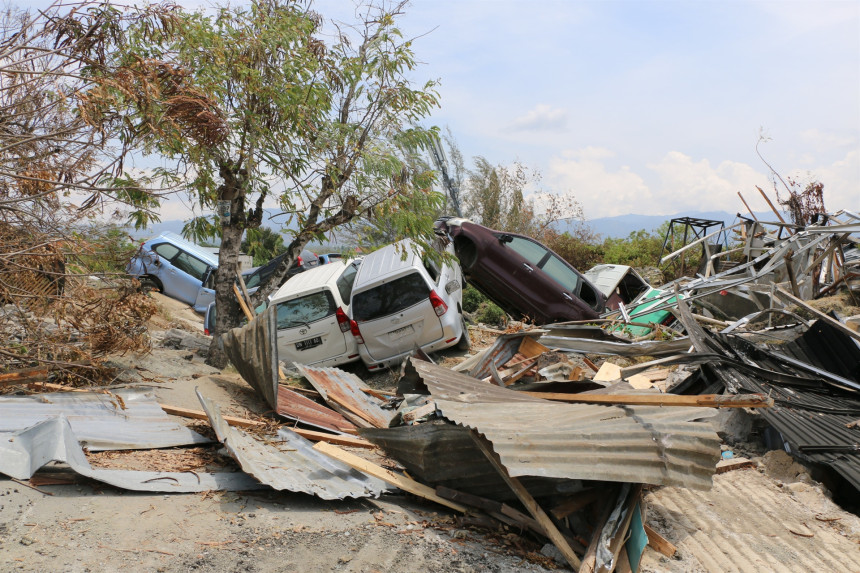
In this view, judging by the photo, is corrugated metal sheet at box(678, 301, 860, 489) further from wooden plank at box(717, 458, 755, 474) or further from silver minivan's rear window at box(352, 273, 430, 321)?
silver minivan's rear window at box(352, 273, 430, 321)

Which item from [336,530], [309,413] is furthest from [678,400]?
[309,413]

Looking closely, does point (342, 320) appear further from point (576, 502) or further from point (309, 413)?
point (576, 502)

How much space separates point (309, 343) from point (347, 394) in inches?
115

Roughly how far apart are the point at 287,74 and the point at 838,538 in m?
7.81

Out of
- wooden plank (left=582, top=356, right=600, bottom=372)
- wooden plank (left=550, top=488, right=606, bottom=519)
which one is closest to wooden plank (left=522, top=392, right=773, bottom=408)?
wooden plank (left=550, top=488, right=606, bottom=519)

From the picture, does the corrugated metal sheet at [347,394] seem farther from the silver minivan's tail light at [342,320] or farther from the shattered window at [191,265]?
the shattered window at [191,265]

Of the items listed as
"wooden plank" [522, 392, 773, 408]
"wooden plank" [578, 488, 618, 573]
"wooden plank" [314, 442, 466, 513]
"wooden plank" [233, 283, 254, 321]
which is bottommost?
"wooden plank" [578, 488, 618, 573]

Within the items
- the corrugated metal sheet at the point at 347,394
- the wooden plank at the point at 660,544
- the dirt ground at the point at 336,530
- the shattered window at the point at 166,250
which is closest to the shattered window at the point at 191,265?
the shattered window at the point at 166,250

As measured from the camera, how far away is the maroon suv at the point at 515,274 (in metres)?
11.3

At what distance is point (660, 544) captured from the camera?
171 inches

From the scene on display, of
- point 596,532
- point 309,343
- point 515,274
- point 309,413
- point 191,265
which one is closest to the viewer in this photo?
point 596,532

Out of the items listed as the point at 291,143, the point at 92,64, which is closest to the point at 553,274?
the point at 291,143

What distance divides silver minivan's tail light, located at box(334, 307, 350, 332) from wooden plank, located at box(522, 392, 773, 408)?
5526 millimetres

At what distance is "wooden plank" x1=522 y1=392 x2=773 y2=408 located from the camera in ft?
15.5
